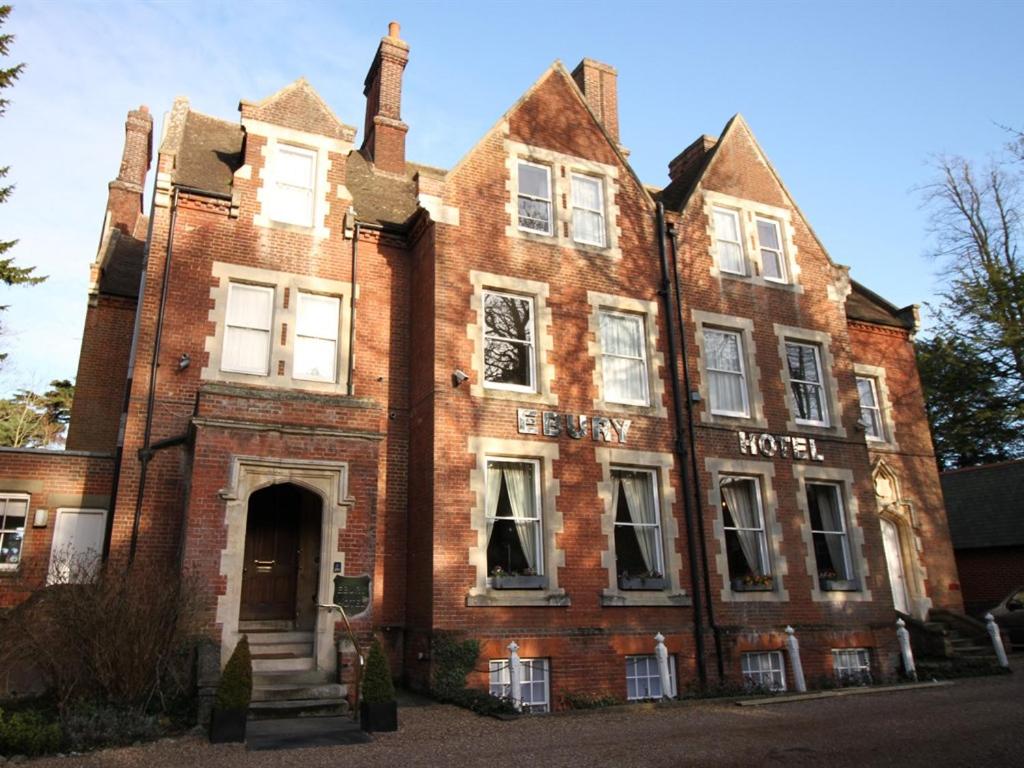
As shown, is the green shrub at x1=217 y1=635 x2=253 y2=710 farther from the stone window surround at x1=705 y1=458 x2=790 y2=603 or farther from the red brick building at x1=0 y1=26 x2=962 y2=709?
the stone window surround at x1=705 y1=458 x2=790 y2=603

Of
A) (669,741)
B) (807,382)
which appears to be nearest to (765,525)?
(807,382)

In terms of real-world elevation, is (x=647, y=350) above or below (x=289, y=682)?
above

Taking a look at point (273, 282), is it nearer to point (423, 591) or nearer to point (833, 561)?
point (423, 591)

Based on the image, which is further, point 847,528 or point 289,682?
point 847,528

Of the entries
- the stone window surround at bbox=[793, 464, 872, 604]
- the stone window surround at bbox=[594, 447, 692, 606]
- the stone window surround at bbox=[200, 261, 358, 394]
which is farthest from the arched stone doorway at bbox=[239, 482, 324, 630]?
the stone window surround at bbox=[793, 464, 872, 604]

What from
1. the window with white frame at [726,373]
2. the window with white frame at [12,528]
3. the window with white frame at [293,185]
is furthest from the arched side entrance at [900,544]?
the window with white frame at [12,528]

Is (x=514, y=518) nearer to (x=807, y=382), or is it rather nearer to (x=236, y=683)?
(x=236, y=683)

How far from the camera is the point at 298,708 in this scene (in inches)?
449

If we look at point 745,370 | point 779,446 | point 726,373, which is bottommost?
point 779,446

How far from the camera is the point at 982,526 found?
25.3 meters

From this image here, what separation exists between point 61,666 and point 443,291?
893cm

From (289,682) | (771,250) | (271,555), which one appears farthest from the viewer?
(771,250)

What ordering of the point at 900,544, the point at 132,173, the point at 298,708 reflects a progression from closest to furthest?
1. the point at 298,708
2. the point at 900,544
3. the point at 132,173

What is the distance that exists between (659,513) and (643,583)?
5.15 ft
